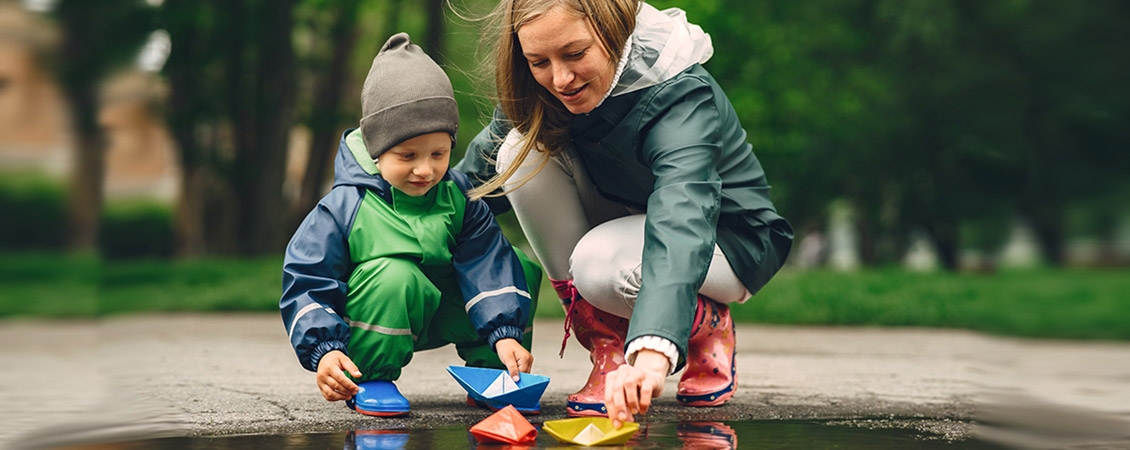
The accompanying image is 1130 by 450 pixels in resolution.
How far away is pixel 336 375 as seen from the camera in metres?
2.52

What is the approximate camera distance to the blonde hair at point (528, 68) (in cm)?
265

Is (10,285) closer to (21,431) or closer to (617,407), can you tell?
(21,431)

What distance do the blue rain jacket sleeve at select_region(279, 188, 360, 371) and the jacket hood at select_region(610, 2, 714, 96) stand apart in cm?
79

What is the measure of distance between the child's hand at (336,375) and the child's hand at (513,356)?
377mm

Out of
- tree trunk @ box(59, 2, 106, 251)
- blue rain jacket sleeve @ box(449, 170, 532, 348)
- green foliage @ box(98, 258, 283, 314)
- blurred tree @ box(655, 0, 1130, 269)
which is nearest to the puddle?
blue rain jacket sleeve @ box(449, 170, 532, 348)

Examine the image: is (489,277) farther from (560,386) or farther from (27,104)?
(27,104)

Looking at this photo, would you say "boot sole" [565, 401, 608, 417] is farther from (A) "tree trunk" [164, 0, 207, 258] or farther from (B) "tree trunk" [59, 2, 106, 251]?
(A) "tree trunk" [164, 0, 207, 258]

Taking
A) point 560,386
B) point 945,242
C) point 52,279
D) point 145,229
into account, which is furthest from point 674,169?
point 945,242

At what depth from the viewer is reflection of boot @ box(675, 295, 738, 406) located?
2.96 m

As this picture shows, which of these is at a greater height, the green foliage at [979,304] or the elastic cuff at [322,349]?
the green foliage at [979,304]

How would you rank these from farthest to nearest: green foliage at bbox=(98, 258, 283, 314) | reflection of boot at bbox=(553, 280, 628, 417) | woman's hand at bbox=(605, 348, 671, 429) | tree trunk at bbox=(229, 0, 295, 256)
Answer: tree trunk at bbox=(229, 0, 295, 256) → green foliage at bbox=(98, 258, 283, 314) → reflection of boot at bbox=(553, 280, 628, 417) → woman's hand at bbox=(605, 348, 671, 429)

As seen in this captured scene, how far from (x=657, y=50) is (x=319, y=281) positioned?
3.47 ft

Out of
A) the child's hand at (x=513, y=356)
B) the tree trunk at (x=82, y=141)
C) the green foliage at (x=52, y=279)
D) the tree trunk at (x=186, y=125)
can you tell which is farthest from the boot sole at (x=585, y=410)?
the tree trunk at (x=186, y=125)

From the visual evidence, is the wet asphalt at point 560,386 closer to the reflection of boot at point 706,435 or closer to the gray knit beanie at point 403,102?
the reflection of boot at point 706,435
